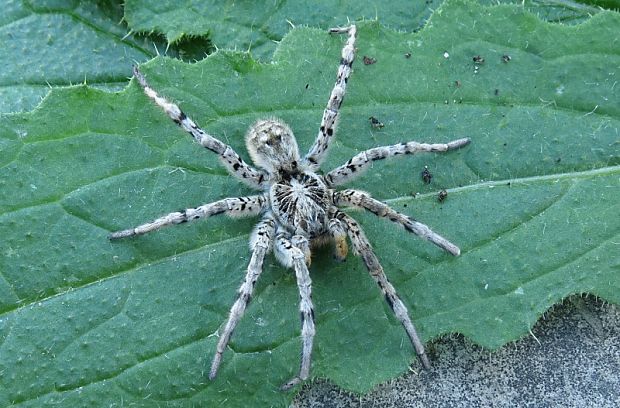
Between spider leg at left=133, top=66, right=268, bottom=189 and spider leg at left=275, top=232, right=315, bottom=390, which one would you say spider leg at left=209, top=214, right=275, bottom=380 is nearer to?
spider leg at left=275, top=232, right=315, bottom=390

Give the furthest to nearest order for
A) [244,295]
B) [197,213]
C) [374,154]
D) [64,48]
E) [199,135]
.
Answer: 1. [64,48]
2. [374,154]
3. [199,135]
4. [197,213]
5. [244,295]

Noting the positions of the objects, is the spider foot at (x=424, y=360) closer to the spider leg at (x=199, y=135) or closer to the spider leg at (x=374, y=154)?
the spider leg at (x=374, y=154)

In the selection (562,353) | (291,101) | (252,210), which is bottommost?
(562,353)

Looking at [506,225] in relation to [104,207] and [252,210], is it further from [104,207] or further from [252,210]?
[104,207]

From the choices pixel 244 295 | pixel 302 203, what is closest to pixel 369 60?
pixel 302 203

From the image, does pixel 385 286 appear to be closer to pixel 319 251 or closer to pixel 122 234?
pixel 319 251

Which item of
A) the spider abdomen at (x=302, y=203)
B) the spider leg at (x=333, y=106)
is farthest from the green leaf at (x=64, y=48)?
the spider abdomen at (x=302, y=203)

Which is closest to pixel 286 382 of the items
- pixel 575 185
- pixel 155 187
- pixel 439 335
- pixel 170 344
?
pixel 170 344
